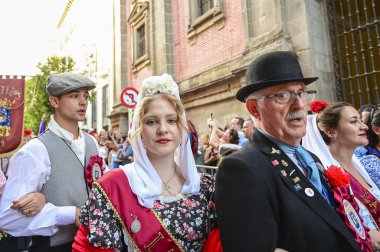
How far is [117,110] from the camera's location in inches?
622

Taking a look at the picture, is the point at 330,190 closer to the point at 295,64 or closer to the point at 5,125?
the point at 295,64

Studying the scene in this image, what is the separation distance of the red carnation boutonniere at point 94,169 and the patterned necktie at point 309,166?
1580mm

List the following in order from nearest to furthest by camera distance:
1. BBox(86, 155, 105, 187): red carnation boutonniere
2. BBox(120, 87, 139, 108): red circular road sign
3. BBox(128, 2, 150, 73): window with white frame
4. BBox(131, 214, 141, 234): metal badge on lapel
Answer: BBox(131, 214, 141, 234): metal badge on lapel < BBox(86, 155, 105, 187): red carnation boutonniere < BBox(120, 87, 139, 108): red circular road sign < BBox(128, 2, 150, 73): window with white frame

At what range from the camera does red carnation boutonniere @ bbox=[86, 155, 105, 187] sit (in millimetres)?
2477

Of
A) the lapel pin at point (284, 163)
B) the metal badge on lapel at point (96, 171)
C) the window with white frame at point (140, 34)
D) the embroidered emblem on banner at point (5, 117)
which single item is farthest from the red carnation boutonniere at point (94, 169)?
the window with white frame at point (140, 34)

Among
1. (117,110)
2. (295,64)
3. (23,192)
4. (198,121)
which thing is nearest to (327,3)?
(198,121)

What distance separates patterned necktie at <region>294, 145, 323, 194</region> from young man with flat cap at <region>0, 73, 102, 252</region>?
1.64m

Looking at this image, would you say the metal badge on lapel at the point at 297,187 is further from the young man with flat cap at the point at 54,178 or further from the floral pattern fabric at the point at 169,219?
the young man with flat cap at the point at 54,178

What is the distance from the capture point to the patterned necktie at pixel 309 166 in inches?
73.6

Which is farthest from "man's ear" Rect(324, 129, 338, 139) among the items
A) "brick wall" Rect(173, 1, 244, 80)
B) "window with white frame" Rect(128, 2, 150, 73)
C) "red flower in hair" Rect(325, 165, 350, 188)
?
"window with white frame" Rect(128, 2, 150, 73)

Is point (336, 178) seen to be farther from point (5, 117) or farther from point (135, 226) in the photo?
point (5, 117)

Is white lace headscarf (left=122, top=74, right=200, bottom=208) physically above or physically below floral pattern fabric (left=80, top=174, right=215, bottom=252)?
above

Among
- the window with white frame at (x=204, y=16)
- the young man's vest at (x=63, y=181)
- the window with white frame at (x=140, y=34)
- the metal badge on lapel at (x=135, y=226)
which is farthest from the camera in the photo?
the window with white frame at (x=140, y=34)

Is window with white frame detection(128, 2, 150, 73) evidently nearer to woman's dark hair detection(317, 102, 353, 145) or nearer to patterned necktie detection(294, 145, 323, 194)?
woman's dark hair detection(317, 102, 353, 145)
